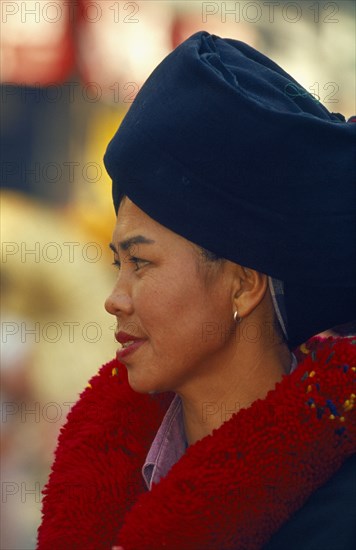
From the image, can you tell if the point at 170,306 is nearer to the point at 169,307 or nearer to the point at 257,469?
the point at 169,307

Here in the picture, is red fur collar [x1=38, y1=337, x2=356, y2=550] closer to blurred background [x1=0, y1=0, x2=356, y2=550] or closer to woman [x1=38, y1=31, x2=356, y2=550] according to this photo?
woman [x1=38, y1=31, x2=356, y2=550]

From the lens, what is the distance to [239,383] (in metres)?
1.72

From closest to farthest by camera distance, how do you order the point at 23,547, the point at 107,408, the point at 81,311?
the point at 107,408 → the point at 23,547 → the point at 81,311

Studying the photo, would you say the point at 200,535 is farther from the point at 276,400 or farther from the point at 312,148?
the point at 312,148

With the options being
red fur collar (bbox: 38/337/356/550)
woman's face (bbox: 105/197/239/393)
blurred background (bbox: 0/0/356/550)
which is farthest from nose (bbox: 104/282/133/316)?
blurred background (bbox: 0/0/356/550)

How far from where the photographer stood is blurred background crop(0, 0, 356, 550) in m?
4.55

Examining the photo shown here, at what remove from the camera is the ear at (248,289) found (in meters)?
1.68

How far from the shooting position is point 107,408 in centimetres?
192

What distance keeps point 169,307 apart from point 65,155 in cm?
315

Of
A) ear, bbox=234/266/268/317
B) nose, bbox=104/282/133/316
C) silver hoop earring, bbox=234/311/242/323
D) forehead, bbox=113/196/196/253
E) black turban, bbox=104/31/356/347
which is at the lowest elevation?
silver hoop earring, bbox=234/311/242/323

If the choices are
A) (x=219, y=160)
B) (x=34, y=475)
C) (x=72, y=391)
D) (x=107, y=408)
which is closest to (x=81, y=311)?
(x=72, y=391)

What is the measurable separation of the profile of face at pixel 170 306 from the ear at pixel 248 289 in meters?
0.01

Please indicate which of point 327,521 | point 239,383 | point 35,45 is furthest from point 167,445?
point 35,45

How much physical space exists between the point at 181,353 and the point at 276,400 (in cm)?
21
